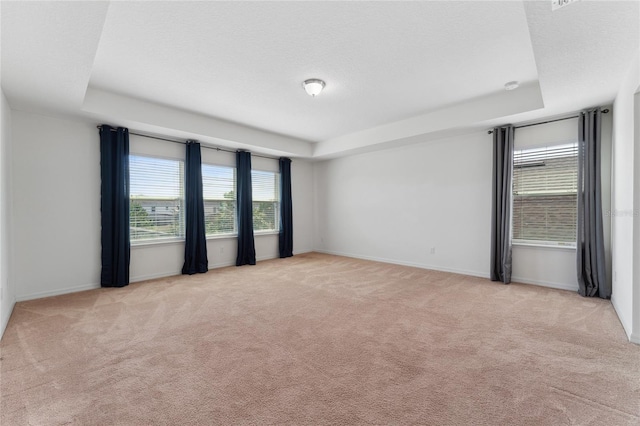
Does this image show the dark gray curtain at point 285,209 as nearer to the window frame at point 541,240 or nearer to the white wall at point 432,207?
the white wall at point 432,207

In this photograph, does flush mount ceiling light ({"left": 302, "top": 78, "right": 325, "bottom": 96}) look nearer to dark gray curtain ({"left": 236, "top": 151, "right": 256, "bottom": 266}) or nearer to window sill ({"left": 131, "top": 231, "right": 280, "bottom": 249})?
dark gray curtain ({"left": 236, "top": 151, "right": 256, "bottom": 266})

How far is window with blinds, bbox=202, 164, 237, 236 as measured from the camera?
5.79 m

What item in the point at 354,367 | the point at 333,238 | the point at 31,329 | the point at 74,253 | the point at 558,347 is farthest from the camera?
the point at 333,238

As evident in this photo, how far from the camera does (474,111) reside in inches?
171

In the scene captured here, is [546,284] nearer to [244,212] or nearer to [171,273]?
[244,212]

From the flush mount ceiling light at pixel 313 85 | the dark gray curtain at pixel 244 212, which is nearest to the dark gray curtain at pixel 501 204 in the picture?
the flush mount ceiling light at pixel 313 85

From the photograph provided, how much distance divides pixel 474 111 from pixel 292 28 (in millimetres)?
3149

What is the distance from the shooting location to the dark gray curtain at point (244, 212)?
6102 millimetres

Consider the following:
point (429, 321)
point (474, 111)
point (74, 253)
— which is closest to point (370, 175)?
point (474, 111)

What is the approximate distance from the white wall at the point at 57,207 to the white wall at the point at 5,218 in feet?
0.82

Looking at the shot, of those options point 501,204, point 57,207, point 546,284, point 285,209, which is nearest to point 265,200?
point 285,209

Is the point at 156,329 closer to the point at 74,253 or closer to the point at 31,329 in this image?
the point at 31,329

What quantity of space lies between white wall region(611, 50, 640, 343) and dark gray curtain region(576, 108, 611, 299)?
0.48ft

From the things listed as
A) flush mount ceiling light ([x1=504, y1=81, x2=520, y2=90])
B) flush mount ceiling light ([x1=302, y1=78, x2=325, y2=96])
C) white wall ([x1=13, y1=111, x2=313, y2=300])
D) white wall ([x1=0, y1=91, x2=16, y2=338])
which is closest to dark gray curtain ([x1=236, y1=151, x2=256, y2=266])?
Answer: white wall ([x1=13, y1=111, x2=313, y2=300])
